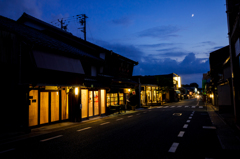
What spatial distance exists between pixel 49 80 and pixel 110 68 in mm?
12094

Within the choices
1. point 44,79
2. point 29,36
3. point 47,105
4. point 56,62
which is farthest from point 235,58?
point 29,36

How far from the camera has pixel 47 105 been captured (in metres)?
13.8

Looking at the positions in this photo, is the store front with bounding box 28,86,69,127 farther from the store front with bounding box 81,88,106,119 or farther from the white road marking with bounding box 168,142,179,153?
the white road marking with bounding box 168,142,179,153

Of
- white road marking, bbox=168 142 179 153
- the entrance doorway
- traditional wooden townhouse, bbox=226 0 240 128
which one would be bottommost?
white road marking, bbox=168 142 179 153

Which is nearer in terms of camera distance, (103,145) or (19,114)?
(103,145)

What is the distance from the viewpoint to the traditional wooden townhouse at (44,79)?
10703mm

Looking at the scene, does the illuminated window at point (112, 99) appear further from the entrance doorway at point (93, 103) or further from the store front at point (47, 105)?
the store front at point (47, 105)

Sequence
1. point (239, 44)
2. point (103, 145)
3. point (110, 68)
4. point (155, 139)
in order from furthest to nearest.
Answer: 1. point (110, 68)
2. point (239, 44)
3. point (155, 139)
4. point (103, 145)

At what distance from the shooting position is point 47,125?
13.5 meters

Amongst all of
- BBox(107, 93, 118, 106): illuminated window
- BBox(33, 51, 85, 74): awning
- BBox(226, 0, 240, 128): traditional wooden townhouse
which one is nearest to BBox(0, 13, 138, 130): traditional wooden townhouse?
BBox(33, 51, 85, 74): awning

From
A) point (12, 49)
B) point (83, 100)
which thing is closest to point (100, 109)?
point (83, 100)

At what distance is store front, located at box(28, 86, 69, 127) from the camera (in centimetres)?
1258

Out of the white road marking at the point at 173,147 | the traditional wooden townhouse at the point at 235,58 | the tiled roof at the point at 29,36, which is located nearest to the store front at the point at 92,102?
the tiled roof at the point at 29,36

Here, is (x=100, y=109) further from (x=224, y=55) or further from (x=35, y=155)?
(x=224, y=55)
